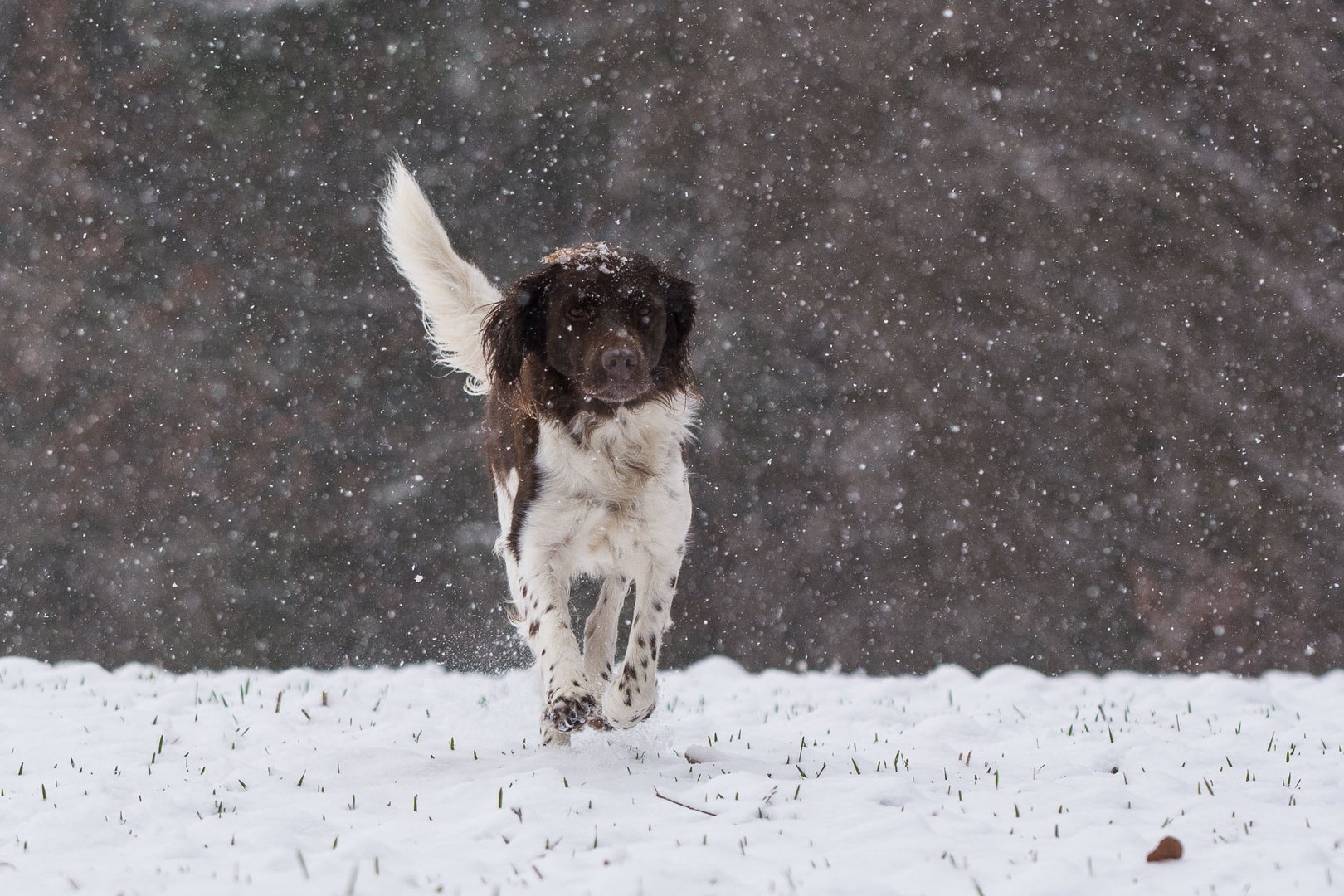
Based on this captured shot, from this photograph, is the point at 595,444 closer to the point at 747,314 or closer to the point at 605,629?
the point at 605,629

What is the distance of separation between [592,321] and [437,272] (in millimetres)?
1390

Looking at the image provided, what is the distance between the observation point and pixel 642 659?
391 cm

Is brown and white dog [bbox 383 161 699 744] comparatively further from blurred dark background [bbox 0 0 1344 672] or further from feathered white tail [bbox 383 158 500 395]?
blurred dark background [bbox 0 0 1344 672]

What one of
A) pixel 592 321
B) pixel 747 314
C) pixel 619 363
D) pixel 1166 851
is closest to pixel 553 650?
pixel 619 363

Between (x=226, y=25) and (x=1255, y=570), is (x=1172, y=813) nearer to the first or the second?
(x=1255, y=570)

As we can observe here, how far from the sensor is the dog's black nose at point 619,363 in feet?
12.1

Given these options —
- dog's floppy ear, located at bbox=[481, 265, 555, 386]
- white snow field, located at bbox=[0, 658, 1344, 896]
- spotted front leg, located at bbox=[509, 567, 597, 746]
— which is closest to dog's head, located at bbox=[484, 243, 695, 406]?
dog's floppy ear, located at bbox=[481, 265, 555, 386]

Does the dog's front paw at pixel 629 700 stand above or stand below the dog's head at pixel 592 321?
below

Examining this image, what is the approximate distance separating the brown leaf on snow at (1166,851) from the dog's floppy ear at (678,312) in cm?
238

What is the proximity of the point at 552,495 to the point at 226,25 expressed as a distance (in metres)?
8.86

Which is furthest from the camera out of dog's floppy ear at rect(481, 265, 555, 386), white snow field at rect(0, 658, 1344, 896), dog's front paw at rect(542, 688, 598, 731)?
dog's floppy ear at rect(481, 265, 555, 386)

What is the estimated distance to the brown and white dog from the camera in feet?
12.6

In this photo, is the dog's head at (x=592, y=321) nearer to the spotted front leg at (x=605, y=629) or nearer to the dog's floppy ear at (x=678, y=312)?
the dog's floppy ear at (x=678, y=312)

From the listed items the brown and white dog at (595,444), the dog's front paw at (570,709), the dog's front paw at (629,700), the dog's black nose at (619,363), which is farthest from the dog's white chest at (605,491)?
the dog's front paw at (570,709)
